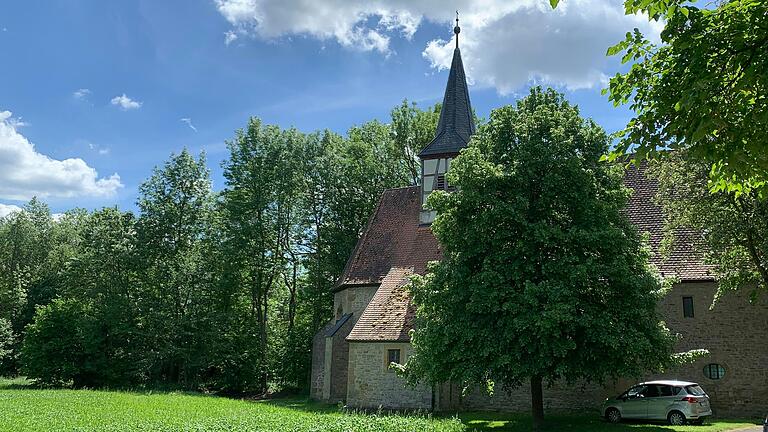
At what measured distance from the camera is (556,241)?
17.2m

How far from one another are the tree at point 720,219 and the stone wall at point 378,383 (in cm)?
1096

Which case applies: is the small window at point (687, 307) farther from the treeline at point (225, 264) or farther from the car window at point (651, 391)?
the treeline at point (225, 264)

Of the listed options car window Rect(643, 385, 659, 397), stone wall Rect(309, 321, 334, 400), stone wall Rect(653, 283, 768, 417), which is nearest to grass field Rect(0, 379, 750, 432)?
car window Rect(643, 385, 659, 397)

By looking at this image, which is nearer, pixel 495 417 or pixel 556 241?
pixel 556 241

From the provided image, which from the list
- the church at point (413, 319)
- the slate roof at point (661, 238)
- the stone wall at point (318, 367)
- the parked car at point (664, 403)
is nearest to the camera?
the parked car at point (664, 403)

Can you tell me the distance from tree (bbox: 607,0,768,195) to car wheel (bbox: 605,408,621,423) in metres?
13.4

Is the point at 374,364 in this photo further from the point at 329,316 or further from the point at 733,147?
Answer: the point at 733,147

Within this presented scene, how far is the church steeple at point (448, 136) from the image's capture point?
30734 mm

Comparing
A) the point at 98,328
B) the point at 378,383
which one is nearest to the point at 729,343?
the point at 378,383

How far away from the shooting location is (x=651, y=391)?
18.7m

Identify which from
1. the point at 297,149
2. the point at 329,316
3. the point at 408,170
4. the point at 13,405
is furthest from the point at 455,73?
the point at 13,405

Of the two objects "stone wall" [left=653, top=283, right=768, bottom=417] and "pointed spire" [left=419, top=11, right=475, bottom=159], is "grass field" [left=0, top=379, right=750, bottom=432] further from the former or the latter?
"pointed spire" [left=419, top=11, right=475, bottom=159]

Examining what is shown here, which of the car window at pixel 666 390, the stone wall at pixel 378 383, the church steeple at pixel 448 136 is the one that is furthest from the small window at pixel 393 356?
the car window at pixel 666 390

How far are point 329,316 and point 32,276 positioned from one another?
115 feet
